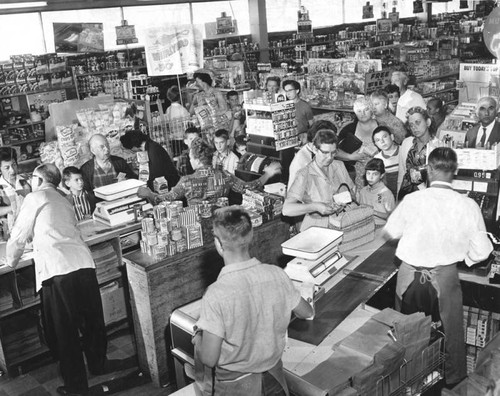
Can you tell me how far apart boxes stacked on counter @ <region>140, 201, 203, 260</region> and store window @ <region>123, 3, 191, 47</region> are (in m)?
11.0

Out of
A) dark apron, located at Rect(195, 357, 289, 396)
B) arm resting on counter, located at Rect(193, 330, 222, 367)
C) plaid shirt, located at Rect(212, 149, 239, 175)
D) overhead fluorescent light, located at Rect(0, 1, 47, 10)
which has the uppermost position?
overhead fluorescent light, located at Rect(0, 1, 47, 10)

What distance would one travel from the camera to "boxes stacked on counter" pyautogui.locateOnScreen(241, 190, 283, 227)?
493cm

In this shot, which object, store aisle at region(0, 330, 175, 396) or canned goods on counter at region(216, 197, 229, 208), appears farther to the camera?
canned goods on counter at region(216, 197, 229, 208)

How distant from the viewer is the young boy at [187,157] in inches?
268

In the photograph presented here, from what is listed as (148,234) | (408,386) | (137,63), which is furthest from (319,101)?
(408,386)

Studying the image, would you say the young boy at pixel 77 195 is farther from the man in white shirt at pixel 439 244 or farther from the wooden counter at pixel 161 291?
the man in white shirt at pixel 439 244

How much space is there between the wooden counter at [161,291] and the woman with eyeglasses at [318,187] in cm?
77

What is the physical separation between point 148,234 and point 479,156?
2.51 meters

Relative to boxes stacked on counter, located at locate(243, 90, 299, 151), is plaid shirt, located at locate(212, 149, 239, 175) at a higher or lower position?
lower

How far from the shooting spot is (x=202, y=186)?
5230 mm

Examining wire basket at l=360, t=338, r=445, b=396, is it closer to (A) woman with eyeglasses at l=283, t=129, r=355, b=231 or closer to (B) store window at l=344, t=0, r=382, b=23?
(A) woman with eyeglasses at l=283, t=129, r=355, b=231

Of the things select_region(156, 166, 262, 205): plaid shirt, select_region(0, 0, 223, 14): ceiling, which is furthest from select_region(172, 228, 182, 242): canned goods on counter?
select_region(0, 0, 223, 14): ceiling

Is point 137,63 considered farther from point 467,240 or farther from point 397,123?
point 467,240

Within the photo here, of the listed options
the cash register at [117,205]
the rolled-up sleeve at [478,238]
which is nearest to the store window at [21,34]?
the cash register at [117,205]
